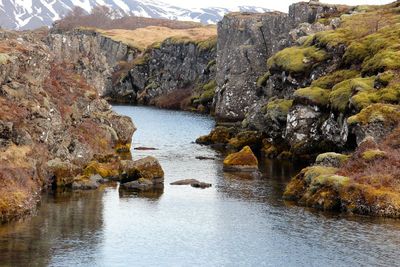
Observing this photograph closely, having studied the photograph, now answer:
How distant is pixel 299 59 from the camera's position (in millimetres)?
134250

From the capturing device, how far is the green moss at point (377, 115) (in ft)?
309

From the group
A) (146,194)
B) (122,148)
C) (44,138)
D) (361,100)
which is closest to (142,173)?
(146,194)

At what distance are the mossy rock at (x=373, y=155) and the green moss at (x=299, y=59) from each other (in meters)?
47.7

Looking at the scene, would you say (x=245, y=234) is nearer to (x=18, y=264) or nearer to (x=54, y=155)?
(x=18, y=264)

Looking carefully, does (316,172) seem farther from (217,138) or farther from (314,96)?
(217,138)

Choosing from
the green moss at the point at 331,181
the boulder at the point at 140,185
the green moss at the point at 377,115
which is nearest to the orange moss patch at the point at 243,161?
the green moss at the point at 377,115

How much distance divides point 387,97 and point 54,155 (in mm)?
46267

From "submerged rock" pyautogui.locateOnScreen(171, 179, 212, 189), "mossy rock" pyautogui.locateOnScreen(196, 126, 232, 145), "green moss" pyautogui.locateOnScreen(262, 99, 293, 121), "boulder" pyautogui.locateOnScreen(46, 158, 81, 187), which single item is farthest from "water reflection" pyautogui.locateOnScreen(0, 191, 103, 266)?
"mossy rock" pyautogui.locateOnScreen(196, 126, 232, 145)

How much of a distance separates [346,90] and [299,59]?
24292mm

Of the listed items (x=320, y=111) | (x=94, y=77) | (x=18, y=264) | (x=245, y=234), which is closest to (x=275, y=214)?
(x=245, y=234)

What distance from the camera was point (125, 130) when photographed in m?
128

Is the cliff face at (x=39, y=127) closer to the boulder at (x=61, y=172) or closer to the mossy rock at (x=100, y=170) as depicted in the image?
the boulder at (x=61, y=172)

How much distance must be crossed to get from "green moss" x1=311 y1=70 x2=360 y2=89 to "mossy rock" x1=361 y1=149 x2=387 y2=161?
36919 millimetres

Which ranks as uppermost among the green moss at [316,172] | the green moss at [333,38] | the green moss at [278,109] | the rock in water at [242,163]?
the green moss at [333,38]
